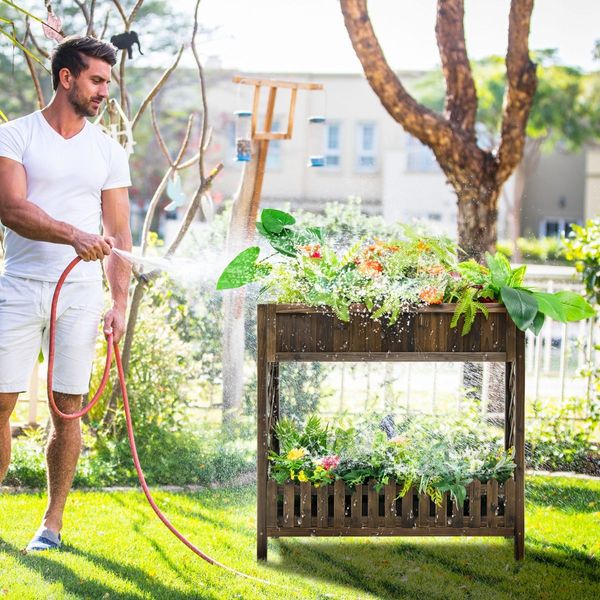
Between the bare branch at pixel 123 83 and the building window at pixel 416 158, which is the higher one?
the building window at pixel 416 158

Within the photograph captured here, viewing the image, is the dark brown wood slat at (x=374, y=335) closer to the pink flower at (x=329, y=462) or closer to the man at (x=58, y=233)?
the pink flower at (x=329, y=462)

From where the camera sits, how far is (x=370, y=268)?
287cm

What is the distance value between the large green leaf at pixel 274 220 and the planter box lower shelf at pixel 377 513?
0.81 meters

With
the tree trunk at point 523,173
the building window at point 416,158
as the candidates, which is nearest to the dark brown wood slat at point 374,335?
the tree trunk at point 523,173

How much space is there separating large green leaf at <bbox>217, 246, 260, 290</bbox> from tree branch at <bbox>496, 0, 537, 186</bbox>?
237 cm

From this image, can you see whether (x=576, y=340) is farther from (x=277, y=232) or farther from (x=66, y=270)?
(x=66, y=270)

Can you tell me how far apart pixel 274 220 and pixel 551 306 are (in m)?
0.91

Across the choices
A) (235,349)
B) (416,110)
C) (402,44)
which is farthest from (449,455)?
(402,44)

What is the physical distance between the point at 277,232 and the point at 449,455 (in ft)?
3.05

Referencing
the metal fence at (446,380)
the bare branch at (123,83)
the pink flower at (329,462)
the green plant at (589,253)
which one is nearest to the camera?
the pink flower at (329,462)

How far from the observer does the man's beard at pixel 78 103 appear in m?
2.77

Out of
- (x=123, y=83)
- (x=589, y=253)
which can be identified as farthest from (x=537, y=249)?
(x=123, y=83)

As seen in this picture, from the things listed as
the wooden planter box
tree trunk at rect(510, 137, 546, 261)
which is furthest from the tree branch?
tree trunk at rect(510, 137, 546, 261)

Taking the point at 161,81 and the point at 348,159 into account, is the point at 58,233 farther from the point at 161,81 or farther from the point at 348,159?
the point at 348,159
